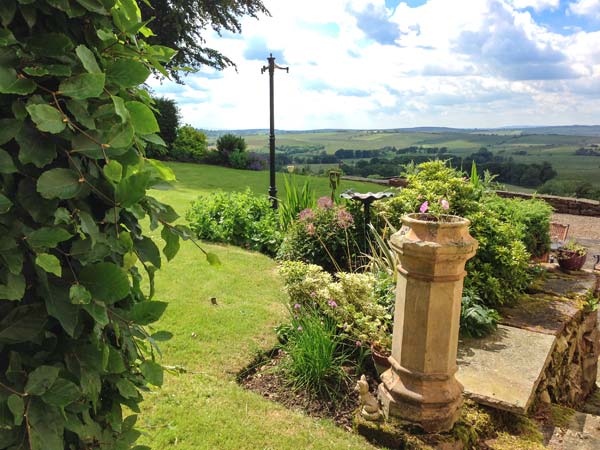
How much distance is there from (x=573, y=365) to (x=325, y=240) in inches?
111

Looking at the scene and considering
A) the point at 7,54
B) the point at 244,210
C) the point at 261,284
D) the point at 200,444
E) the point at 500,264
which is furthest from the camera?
the point at 244,210

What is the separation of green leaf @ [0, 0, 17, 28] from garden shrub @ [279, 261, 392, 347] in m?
Answer: 2.79

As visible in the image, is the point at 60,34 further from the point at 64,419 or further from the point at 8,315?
the point at 64,419

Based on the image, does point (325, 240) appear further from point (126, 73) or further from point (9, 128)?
point (9, 128)

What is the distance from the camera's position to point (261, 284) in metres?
5.05

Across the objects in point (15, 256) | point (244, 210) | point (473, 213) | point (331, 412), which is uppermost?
point (15, 256)

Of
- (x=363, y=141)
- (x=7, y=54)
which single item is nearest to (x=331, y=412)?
(x=7, y=54)

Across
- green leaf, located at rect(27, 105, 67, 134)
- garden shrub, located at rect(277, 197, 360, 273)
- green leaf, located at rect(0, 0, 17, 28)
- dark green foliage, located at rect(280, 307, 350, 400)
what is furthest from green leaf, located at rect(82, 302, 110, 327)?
garden shrub, located at rect(277, 197, 360, 273)

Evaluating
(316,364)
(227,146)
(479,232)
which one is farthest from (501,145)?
(316,364)

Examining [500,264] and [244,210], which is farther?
[244,210]

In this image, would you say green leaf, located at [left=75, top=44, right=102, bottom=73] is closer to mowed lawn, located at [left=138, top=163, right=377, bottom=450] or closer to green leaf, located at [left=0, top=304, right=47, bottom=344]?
green leaf, located at [left=0, top=304, right=47, bottom=344]

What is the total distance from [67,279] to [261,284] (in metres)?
4.21

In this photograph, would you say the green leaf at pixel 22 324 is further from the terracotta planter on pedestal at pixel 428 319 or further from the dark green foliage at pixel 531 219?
the dark green foliage at pixel 531 219

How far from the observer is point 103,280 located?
0.86 meters
